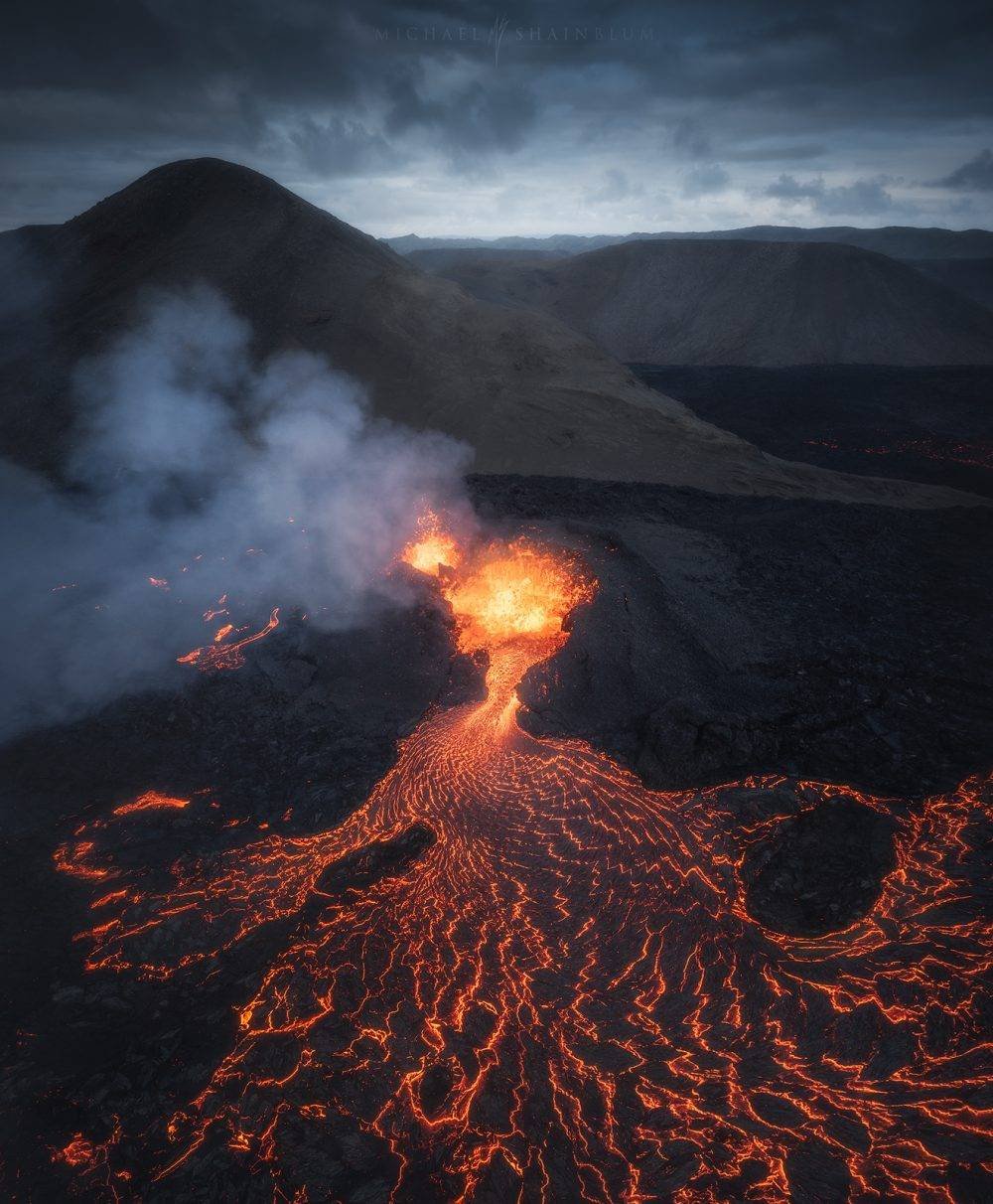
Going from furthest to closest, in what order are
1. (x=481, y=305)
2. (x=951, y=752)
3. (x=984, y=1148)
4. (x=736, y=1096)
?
1. (x=481, y=305)
2. (x=951, y=752)
3. (x=736, y=1096)
4. (x=984, y=1148)

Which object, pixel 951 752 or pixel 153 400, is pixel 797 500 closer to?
pixel 951 752

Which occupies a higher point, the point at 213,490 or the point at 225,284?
the point at 225,284

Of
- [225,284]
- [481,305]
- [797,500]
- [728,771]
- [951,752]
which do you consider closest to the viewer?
[728,771]

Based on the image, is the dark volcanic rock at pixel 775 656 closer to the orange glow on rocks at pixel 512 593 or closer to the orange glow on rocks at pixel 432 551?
the orange glow on rocks at pixel 512 593

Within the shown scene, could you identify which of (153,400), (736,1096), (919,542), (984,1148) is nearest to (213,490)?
(153,400)

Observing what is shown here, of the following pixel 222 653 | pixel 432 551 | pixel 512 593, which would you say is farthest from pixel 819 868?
pixel 222 653

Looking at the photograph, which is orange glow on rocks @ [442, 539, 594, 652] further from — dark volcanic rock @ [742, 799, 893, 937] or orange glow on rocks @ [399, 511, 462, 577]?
dark volcanic rock @ [742, 799, 893, 937]
